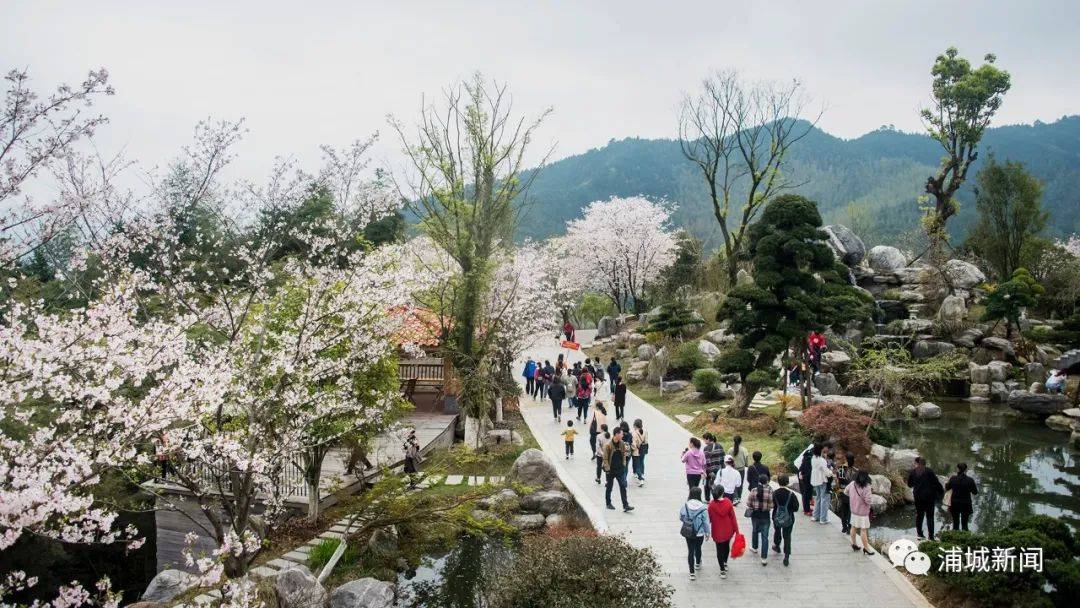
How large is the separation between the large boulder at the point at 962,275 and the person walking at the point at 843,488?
25.5 m

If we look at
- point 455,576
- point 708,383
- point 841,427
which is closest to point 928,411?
point 708,383

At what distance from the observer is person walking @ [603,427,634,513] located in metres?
12.0

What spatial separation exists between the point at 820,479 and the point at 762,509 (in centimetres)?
212

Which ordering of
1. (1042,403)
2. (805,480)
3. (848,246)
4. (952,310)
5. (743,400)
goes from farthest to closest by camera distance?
(848,246), (952,310), (1042,403), (743,400), (805,480)

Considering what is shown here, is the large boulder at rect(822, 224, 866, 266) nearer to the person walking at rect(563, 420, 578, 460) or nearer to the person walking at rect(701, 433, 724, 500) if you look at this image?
the person walking at rect(563, 420, 578, 460)

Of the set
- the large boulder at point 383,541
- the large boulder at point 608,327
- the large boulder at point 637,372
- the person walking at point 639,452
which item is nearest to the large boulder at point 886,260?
the large boulder at point 608,327

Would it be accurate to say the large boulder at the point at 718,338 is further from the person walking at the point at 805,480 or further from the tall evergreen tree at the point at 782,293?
the person walking at the point at 805,480

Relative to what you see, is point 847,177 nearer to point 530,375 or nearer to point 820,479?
point 530,375

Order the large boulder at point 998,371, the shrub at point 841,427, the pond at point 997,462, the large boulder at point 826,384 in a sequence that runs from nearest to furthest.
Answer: the pond at point 997,462, the shrub at point 841,427, the large boulder at point 826,384, the large boulder at point 998,371

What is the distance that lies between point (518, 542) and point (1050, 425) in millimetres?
18266

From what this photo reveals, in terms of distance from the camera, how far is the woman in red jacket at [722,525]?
9.29 meters

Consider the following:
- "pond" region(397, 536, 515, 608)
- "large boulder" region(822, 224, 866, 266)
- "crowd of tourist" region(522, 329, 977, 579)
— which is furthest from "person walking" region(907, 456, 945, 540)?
"large boulder" region(822, 224, 866, 266)

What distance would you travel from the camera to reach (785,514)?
9602 mm

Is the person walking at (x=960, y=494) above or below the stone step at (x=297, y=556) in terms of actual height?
above
